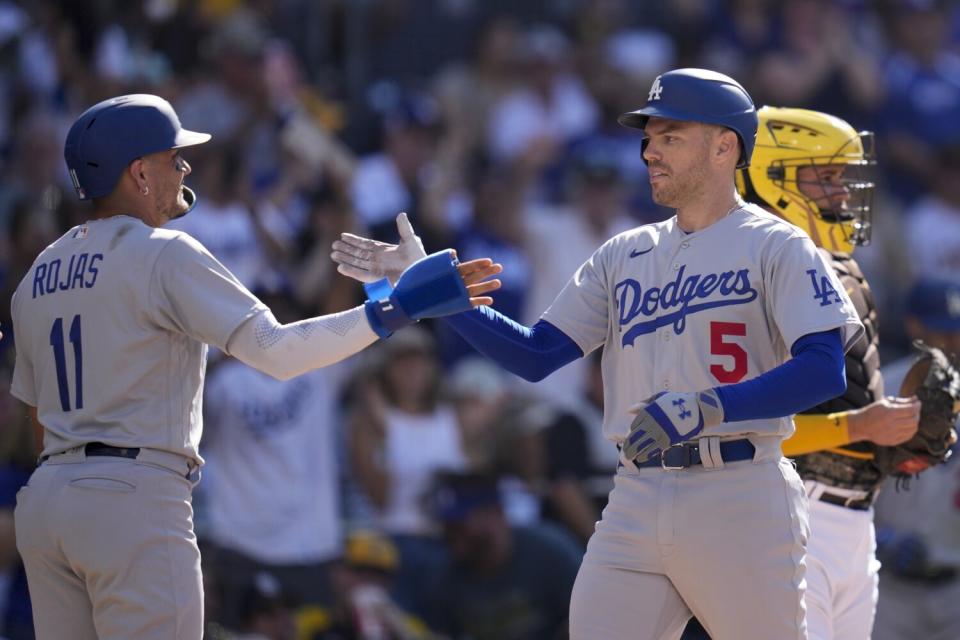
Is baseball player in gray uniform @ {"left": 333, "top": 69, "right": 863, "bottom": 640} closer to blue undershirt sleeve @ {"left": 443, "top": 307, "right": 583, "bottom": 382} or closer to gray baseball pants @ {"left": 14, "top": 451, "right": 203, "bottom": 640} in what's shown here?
blue undershirt sleeve @ {"left": 443, "top": 307, "right": 583, "bottom": 382}

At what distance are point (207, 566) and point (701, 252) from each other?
182 inches

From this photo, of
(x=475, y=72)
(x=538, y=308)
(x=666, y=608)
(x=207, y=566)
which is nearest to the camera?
(x=666, y=608)

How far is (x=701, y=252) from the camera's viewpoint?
15.0ft

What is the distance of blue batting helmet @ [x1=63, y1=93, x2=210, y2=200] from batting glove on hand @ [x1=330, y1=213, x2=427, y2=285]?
1.95ft

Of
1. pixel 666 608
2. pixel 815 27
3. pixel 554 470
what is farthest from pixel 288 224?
pixel 666 608

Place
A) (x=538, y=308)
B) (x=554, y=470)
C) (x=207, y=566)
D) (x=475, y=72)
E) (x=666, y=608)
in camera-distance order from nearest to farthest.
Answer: (x=666, y=608)
(x=207, y=566)
(x=554, y=470)
(x=538, y=308)
(x=475, y=72)

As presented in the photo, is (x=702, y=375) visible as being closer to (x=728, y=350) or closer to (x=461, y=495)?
(x=728, y=350)

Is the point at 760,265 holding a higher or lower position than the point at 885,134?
higher

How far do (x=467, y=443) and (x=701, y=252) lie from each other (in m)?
4.99

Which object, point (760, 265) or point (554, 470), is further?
point (554, 470)

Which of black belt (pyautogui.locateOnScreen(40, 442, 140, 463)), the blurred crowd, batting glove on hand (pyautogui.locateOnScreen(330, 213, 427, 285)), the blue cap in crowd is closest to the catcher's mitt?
the blurred crowd

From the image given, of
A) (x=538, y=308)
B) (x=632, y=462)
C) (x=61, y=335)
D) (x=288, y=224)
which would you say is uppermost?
(x=61, y=335)

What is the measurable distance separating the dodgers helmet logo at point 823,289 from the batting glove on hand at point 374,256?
1.21 metres

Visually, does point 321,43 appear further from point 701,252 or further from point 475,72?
point 701,252
